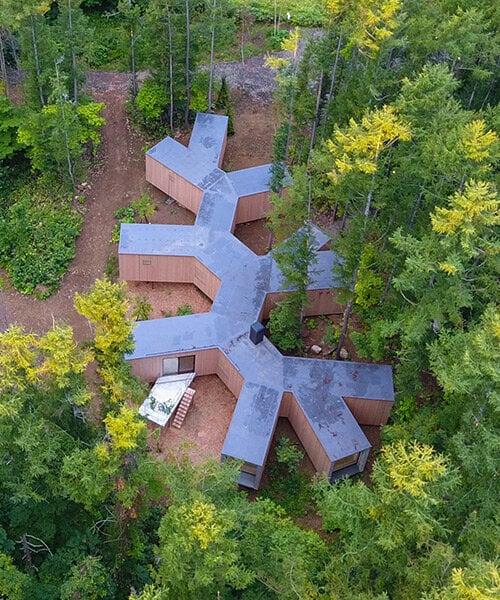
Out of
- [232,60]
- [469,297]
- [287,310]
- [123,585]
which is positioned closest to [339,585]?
[123,585]

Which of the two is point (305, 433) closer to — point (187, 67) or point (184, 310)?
point (184, 310)

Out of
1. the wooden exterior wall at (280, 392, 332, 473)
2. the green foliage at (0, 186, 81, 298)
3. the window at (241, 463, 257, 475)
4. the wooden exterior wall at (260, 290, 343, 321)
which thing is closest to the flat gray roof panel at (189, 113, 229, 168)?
the green foliage at (0, 186, 81, 298)

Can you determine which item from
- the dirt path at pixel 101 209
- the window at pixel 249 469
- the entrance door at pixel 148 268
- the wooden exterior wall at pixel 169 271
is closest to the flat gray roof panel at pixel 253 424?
the window at pixel 249 469

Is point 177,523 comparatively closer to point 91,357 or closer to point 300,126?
point 91,357

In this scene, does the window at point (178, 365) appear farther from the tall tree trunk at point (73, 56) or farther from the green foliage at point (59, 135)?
the tall tree trunk at point (73, 56)

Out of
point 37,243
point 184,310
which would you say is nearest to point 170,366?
point 184,310

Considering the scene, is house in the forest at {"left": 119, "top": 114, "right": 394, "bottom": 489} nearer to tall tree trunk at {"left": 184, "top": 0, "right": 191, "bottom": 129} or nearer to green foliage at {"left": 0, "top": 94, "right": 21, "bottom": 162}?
tall tree trunk at {"left": 184, "top": 0, "right": 191, "bottom": 129}
